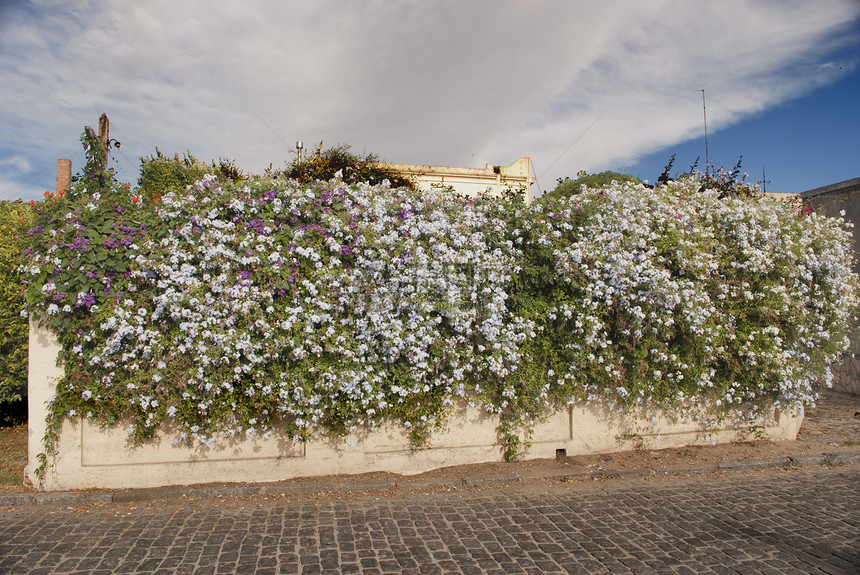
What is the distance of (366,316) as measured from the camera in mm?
5219

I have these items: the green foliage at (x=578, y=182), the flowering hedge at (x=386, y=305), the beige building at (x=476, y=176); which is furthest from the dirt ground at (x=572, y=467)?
the beige building at (x=476, y=176)

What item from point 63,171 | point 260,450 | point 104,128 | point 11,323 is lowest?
point 260,450

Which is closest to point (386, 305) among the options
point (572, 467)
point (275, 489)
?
point (275, 489)

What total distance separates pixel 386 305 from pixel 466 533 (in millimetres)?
2280

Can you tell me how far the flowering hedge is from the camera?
4.92m

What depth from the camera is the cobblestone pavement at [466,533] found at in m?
3.78

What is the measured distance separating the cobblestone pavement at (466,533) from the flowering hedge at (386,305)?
2.73 feet

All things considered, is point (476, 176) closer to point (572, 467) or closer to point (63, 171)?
point (63, 171)

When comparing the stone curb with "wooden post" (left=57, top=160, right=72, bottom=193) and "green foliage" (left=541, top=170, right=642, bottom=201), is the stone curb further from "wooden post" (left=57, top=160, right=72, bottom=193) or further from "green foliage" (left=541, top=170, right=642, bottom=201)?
"green foliage" (left=541, top=170, right=642, bottom=201)

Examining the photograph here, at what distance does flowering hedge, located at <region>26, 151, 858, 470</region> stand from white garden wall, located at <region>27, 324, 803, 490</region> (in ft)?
0.67

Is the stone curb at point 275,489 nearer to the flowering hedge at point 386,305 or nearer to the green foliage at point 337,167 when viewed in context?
the flowering hedge at point 386,305

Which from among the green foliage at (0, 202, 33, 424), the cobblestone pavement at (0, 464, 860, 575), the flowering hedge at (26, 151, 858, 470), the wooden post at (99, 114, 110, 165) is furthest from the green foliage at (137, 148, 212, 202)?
the cobblestone pavement at (0, 464, 860, 575)

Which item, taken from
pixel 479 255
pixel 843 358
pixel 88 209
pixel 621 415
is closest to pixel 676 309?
pixel 621 415

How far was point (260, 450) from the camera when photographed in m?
5.39
